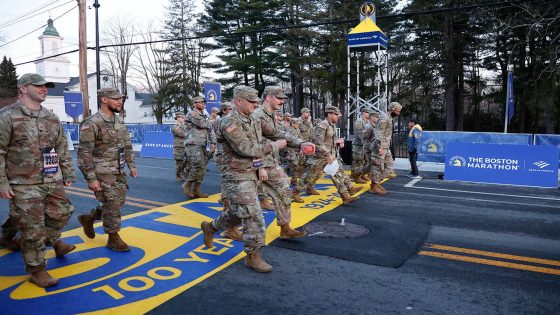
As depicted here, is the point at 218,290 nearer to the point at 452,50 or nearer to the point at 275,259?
the point at 275,259

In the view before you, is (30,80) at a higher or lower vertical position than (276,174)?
higher

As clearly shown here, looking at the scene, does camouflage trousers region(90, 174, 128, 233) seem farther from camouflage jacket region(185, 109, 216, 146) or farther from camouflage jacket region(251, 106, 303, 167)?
camouflage jacket region(185, 109, 216, 146)

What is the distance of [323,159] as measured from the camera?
8094mm

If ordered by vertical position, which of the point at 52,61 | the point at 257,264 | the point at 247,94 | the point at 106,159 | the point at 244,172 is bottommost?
the point at 257,264

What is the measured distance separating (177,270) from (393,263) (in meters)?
2.47

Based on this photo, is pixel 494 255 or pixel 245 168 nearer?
pixel 245 168

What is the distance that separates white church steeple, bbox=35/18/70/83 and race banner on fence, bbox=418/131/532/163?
68264 mm

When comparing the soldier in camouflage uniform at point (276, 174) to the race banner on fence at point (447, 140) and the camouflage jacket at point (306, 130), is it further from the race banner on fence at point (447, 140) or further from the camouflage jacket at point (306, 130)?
the race banner on fence at point (447, 140)

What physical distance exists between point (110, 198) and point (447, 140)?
1158cm

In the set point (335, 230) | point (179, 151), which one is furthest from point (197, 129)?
point (335, 230)

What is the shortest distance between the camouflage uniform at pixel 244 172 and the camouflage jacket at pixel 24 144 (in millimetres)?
1777

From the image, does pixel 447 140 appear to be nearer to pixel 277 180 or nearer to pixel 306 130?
pixel 306 130

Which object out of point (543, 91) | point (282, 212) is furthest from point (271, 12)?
point (282, 212)

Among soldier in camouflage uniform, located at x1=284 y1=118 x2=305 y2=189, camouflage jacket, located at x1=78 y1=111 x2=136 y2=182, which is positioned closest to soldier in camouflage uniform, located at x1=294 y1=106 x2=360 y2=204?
soldier in camouflage uniform, located at x1=284 y1=118 x2=305 y2=189
